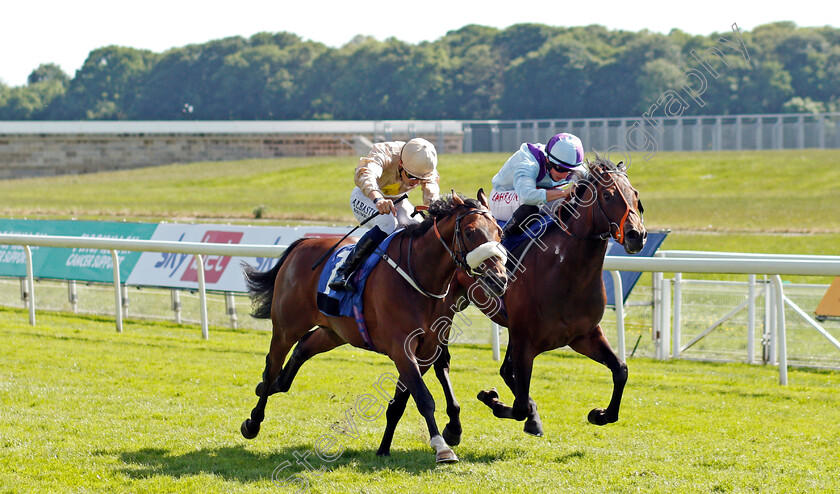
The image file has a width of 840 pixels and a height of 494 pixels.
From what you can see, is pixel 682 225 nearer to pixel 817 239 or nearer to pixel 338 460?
pixel 817 239

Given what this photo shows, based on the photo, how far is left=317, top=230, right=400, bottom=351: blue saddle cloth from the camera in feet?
16.1

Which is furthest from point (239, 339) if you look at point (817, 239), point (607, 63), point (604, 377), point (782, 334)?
point (607, 63)

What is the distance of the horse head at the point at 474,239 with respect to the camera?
13.9 ft

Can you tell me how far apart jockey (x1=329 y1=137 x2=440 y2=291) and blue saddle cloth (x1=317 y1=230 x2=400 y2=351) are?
0.04 m

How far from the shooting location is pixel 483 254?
4242mm

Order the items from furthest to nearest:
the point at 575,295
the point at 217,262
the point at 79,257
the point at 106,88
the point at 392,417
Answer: the point at 106,88, the point at 79,257, the point at 217,262, the point at 575,295, the point at 392,417

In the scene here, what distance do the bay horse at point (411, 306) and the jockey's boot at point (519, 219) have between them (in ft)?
2.67

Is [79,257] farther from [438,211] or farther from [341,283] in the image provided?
[438,211]

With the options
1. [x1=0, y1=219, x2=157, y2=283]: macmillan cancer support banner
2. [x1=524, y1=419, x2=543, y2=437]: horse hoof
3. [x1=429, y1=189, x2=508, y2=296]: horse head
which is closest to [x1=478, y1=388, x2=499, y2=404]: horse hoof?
[x1=524, y1=419, x2=543, y2=437]: horse hoof

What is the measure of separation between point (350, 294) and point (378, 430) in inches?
38.5

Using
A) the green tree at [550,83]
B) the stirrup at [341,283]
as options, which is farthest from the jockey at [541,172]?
the green tree at [550,83]

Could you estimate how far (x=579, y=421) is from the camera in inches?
224

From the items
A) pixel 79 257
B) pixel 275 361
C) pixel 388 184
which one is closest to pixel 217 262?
pixel 79 257

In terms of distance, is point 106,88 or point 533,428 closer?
point 533,428
